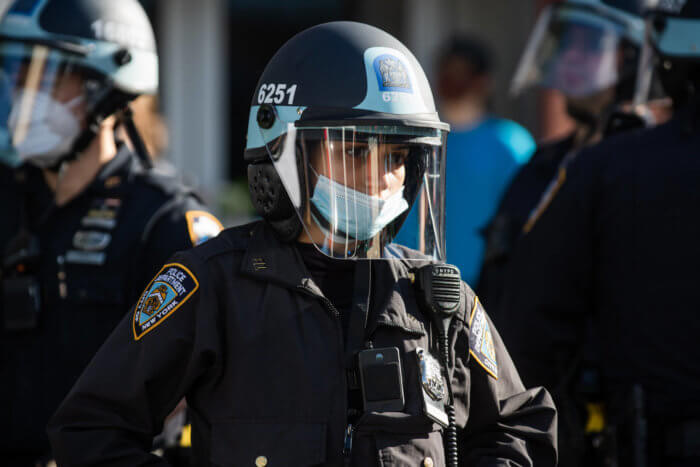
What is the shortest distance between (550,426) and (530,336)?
901mm

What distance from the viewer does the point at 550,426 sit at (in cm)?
221

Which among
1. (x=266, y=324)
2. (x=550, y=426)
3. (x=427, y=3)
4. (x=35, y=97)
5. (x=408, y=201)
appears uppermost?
(x=427, y=3)

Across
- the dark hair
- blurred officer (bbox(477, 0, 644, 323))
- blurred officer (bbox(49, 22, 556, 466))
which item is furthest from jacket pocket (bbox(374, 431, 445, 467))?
the dark hair

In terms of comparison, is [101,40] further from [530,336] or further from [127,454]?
[530,336]

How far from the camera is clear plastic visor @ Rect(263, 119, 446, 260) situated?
2119 millimetres

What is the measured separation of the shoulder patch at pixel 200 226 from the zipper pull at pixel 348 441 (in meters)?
0.90

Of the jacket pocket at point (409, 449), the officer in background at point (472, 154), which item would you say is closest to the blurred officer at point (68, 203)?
the jacket pocket at point (409, 449)

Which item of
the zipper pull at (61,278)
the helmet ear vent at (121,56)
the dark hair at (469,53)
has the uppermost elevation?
the dark hair at (469,53)

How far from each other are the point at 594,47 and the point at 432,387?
2.37 m

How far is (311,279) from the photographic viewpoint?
2.08m

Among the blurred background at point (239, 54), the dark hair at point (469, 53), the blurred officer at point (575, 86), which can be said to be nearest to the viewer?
the blurred officer at point (575, 86)

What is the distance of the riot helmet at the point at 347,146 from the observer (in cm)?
212

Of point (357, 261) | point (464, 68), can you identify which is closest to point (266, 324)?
point (357, 261)

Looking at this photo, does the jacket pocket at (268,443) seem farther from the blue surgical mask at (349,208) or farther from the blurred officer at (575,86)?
the blurred officer at (575,86)
